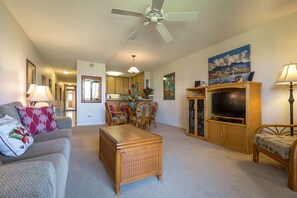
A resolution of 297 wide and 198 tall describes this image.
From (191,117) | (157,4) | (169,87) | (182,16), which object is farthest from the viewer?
(169,87)

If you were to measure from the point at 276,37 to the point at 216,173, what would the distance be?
2602mm

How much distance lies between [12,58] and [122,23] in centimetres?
197

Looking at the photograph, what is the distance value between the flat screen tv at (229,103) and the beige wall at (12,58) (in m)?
3.93

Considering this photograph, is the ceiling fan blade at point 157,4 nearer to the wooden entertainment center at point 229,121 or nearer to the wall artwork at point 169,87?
the wooden entertainment center at point 229,121

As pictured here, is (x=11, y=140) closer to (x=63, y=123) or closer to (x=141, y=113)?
(x=63, y=123)

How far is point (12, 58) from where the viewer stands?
2373 mm

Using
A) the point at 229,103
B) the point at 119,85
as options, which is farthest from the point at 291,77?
the point at 119,85

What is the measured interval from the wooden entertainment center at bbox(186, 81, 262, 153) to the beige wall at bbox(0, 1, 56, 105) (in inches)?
148

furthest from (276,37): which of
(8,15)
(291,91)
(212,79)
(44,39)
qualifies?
(44,39)

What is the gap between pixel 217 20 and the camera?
2.50 metres

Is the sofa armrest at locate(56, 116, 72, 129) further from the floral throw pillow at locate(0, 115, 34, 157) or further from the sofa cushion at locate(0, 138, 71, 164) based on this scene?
the floral throw pillow at locate(0, 115, 34, 157)

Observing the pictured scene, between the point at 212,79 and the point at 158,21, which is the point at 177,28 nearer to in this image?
the point at 158,21

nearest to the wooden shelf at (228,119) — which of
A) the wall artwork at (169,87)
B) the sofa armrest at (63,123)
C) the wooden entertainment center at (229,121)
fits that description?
the wooden entertainment center at (229,121)

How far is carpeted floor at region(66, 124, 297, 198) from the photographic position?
4.80ft
